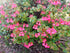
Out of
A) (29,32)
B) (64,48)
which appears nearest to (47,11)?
(29,32)

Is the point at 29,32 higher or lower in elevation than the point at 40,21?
lower

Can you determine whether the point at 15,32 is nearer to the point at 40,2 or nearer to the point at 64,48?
the point at 40,2

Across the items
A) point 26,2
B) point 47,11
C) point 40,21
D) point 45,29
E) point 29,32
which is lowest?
point 29,32

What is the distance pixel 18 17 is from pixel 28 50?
4.19 ft

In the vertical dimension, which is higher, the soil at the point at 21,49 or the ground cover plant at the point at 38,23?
the ground cover plant at the point at 38,23

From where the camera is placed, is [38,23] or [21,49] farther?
[21,49]

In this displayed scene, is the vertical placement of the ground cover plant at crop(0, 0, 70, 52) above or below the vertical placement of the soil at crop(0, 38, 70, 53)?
above

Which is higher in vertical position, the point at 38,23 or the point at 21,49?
the point at 38,23

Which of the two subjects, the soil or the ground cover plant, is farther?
the soil

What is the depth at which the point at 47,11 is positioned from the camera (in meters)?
2.32

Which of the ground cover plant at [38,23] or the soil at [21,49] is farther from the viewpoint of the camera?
the soil at [21,49]

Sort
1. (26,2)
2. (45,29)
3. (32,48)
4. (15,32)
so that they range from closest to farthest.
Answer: (45,29) → (15,32) → (26,2) → (32,48)

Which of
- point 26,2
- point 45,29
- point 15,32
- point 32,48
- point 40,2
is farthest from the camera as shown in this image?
point 32,48

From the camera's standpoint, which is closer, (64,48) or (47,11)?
(47,11)
